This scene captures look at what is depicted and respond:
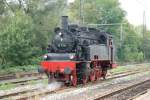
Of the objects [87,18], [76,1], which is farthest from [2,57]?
[76,1]

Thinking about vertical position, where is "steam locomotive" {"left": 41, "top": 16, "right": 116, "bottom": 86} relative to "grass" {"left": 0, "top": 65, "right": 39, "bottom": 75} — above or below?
above

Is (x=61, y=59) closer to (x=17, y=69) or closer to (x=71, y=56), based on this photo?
(x=71, y=56)

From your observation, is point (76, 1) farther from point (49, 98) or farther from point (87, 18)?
point (49, 98)

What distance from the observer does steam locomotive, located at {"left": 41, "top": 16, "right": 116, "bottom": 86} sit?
21.8 metres

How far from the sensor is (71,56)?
71.4 ft

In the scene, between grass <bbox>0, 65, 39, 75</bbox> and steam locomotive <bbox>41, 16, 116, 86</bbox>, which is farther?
grass <bbox>0, 65, 39, 75</bbox>

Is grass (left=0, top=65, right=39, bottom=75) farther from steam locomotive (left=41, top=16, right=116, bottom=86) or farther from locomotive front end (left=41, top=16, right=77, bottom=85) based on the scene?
locomotive front end (left=41, top=16, right=77, bottom=85)

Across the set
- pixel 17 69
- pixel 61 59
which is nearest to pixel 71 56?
pixel 61 59

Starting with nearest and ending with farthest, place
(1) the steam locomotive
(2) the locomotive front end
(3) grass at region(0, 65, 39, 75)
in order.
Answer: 1. (2) the locomotive front end
2. (1) the steam locomotive
3. (3) grass at region(0, 65, 39, 75)

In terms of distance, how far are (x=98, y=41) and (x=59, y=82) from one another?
15.4ft

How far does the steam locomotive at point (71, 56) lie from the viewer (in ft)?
71.4

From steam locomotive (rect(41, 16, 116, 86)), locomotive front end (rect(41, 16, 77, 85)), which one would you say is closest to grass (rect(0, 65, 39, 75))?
steam locomotive (rect(41, 16, 116, 86))

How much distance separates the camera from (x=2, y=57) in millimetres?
36812


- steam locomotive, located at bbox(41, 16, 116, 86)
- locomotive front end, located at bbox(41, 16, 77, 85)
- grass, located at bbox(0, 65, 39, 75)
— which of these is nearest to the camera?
locomotive front end, located at bbox(41, 16, 77, 85)
